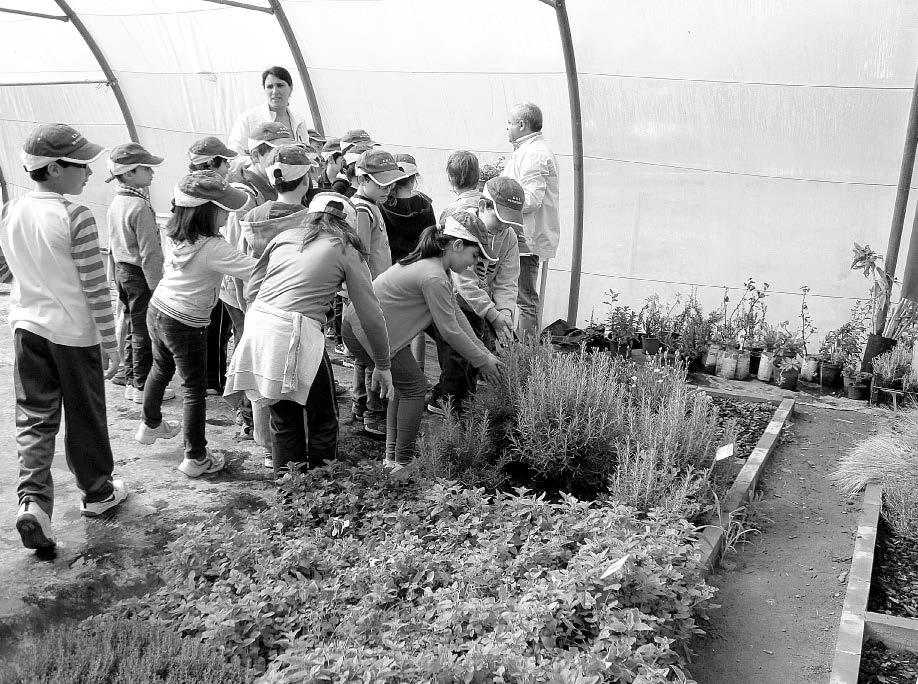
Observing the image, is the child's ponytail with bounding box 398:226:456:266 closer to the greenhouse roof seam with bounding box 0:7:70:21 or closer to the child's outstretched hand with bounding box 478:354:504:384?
the child's outstretched hand with bounding box 478:354:504:384

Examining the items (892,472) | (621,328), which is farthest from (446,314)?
(621,328)

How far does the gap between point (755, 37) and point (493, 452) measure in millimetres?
4585

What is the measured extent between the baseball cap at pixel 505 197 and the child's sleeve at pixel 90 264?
94.6 inches

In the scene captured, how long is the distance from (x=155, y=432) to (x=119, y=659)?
8.67ft

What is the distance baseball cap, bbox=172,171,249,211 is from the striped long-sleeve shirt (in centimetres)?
65

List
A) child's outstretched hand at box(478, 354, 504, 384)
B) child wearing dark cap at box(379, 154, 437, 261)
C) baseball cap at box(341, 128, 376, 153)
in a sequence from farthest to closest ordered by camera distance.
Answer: baseball cap at box(341, 128, 376, 153), child wearing dark cap at box(379, 154, 437, 261), child's outstretched hand at box(478, 354, 504, 384)

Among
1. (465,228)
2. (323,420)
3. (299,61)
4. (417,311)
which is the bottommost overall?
(323,420)

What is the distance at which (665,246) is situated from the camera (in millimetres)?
7715

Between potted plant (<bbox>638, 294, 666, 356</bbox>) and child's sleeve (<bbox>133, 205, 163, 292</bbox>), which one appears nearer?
child's sleeve (<bbox>133, 205, 163, 292</bbox>)

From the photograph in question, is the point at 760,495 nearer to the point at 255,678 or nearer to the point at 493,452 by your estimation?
the point at 493,452

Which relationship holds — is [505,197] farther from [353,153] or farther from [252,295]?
[252,295]

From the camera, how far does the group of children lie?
364 centimetres

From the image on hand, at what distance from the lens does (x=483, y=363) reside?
4.75 meters

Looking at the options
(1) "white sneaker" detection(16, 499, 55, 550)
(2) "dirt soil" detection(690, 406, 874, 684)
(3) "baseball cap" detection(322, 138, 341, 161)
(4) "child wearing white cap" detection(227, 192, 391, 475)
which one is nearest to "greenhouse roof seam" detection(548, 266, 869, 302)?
→ (2) "dirt soil" detection(690, 406, 874, 684)
